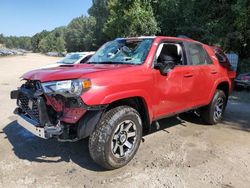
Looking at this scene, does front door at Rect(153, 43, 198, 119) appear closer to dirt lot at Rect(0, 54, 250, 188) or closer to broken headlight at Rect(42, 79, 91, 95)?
dirt lot at Rect(0, 54, 250, 188)

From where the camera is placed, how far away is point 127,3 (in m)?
25.5

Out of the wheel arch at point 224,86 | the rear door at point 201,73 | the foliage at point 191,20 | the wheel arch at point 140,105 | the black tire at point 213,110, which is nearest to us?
the wheel arch at point 140,105

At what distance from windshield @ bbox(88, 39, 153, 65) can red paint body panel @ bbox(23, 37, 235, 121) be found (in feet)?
0.48

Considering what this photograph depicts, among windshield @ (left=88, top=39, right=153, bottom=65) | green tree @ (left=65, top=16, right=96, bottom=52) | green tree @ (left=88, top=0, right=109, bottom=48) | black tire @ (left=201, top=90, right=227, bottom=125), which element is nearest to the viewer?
windshield @ (left=88, top=39, right=153, bottom=65)

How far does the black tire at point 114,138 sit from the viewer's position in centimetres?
400

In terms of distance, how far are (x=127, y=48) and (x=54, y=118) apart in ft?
6.13

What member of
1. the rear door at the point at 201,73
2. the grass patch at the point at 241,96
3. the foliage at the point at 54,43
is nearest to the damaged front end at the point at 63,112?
the rear door at the point at 201,73

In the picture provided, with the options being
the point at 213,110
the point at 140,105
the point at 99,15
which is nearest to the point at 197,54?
the point at 213,110

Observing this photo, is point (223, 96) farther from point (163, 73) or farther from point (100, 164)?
point (100, 164)

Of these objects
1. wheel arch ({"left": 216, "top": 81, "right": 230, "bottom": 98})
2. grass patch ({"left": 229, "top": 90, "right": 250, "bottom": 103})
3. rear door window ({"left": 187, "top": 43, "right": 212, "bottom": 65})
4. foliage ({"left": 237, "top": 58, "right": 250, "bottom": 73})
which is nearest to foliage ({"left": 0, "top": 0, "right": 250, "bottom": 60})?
foliage ({"left": 237, "top": 58, "right": 250, "bottom": 73})

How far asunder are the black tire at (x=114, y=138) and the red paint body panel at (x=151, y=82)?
9.8 inches

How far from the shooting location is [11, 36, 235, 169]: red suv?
391cm

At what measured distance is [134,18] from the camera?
23.7 meters

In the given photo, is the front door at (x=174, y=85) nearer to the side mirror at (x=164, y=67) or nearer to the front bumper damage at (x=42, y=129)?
the side mirror at (x=164, y=67)
